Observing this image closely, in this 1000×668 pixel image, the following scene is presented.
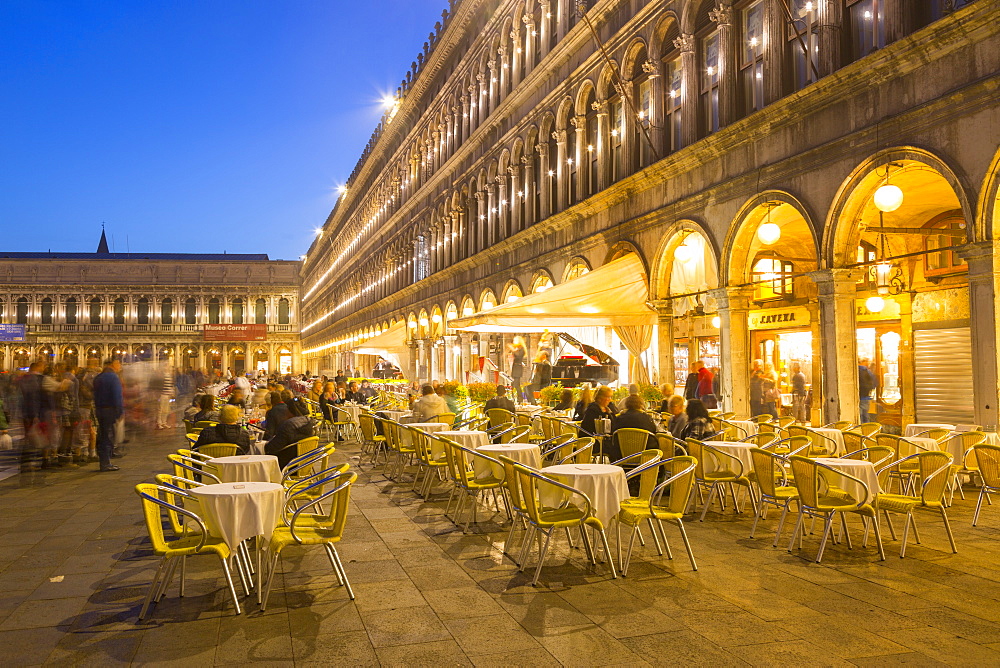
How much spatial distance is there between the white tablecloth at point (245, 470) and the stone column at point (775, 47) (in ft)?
31.4

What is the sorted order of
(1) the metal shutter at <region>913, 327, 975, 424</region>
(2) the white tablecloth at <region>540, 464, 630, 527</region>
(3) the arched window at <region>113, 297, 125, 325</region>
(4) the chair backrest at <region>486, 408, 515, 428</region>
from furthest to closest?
(3) the arched window at <region>113, 297, 125, 325</region> < (1) the metal shutter at <region>913, 327, 975, 424</region> < (4) the chair backrest at <region>486, 408, 515, 428</region> < (2) the white tablecloth at <region>540, 464, 630, 527</region>

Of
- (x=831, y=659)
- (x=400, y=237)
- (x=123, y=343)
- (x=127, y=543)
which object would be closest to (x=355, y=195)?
(x=400, y=237)

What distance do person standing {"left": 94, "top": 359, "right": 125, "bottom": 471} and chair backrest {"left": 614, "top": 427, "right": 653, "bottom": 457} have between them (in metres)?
8.32

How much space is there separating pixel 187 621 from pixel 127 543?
282 centimetres

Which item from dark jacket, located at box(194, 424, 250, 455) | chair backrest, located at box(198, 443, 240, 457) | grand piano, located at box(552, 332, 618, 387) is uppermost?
grand piano, located at box(552, 332, 618, 387)

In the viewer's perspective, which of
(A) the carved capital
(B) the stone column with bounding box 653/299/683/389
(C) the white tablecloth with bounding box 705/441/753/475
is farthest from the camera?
(B) the stone column with bounding box 653/299/683/389

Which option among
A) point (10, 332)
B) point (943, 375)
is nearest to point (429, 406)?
point (943, 375)

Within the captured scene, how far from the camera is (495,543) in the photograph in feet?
24.9

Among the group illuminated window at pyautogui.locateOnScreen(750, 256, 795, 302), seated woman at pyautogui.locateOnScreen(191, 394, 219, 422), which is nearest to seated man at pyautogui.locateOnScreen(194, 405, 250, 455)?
seated woman at pyautogui.locateOnScreen(191, 394, 219, 422)

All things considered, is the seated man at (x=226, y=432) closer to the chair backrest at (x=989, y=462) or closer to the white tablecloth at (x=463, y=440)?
the white tablecloth at (x=463, y=440)

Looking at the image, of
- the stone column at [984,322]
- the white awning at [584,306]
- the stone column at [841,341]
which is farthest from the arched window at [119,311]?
the stone column at [984,322]

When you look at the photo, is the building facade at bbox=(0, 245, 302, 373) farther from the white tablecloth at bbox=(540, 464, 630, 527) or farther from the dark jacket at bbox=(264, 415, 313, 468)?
the white tablecloth at bbox=(540, 464, 630, 527)

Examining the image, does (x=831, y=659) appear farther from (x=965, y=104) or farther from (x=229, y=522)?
(x=965, y=104)

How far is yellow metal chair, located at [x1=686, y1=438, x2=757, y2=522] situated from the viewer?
8459 mm
